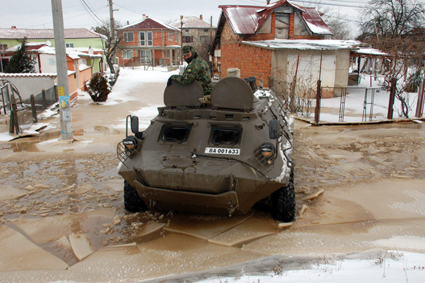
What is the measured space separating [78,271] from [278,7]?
20.8 meters

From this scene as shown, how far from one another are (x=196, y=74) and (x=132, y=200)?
2.08 m

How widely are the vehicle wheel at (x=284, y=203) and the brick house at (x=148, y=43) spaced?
4678 cm

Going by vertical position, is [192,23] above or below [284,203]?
above

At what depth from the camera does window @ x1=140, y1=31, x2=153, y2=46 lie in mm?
51656

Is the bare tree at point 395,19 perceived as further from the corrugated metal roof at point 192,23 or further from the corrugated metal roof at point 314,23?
the corrugated metal roof at point 192,23

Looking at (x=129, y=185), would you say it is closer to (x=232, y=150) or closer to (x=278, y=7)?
(x=232, y=150)

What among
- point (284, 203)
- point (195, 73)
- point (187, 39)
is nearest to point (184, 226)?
point (284, 203)

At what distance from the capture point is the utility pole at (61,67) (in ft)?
32.9

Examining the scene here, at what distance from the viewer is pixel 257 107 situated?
243 inches

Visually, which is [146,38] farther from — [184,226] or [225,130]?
[184,226]

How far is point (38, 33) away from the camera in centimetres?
3375

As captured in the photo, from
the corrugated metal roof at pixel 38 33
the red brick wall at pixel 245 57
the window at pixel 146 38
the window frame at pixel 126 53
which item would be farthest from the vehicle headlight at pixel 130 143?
the window frame at pixel 126 53

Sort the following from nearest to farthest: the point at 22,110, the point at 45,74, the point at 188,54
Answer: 1. the point at 188,54
2. the point at 22,110
3. the point at 45,74

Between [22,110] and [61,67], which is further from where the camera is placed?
[22,110]
